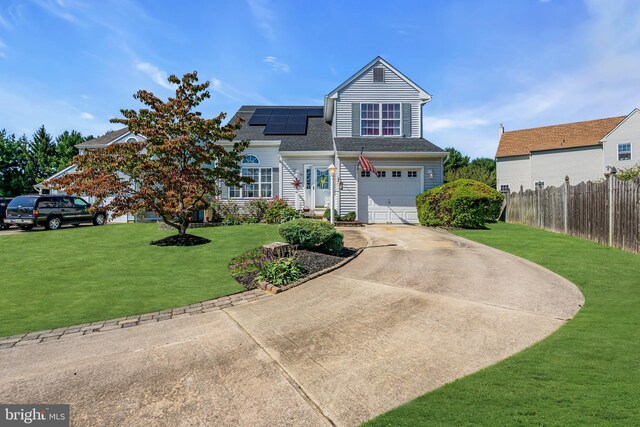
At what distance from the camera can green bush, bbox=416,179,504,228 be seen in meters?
14.6

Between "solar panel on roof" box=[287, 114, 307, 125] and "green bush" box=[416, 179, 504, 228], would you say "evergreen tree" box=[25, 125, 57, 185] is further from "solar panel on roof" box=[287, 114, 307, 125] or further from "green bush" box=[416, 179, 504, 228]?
"green bush" box=[416, 179, 504, 228]

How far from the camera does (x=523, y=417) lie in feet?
8.34

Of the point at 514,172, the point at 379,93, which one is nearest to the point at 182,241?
the point at 379,93

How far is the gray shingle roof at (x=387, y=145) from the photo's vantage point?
17016 mm

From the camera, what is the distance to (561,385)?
2.99m

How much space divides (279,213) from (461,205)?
342 inches

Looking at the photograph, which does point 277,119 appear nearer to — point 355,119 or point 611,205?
point 355,119

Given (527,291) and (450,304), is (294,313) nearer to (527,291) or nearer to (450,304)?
(450,304)

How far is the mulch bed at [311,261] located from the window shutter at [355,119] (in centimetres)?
1067

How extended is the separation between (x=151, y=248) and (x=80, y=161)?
374 centimetres

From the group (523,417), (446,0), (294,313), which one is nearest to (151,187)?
(294,313)

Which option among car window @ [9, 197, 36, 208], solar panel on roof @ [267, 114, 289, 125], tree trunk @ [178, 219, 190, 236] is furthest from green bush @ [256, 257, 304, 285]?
solar panel on roof @ [267, 114, 289, 125]

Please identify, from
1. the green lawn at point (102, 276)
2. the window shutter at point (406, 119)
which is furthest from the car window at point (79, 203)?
the window shutter at point (406, 119)

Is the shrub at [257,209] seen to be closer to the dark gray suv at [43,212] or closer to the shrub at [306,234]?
the dark gray suv at [43,212]
